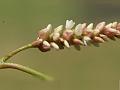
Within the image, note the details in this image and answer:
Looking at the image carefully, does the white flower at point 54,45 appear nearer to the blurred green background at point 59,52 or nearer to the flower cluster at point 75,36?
the flower cluster at point 75,36

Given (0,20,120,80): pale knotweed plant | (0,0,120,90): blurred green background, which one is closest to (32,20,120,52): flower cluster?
(0,20,120,80): pale knotweed plant

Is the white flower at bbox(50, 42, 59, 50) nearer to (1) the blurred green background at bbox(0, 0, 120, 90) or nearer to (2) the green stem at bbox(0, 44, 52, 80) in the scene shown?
(2) the green stem at bbox(0, 44, 52, 80)

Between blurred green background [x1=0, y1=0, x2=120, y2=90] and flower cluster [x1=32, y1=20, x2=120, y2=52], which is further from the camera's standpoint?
blurred green background [x1=0, y1=0, x2=120, y2=90]

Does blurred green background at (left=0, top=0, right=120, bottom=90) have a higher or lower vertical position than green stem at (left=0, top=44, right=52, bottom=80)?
higher

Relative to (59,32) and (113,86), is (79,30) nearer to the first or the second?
(59,32)

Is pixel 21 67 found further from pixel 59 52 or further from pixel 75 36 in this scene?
pixel 59 52

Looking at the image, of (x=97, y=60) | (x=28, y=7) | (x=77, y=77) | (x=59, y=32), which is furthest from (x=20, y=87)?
(x=59, y=32)

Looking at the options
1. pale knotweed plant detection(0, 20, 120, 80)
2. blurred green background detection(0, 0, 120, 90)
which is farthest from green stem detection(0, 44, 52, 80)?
blurred green background detection(0, 0, 120, 90)
